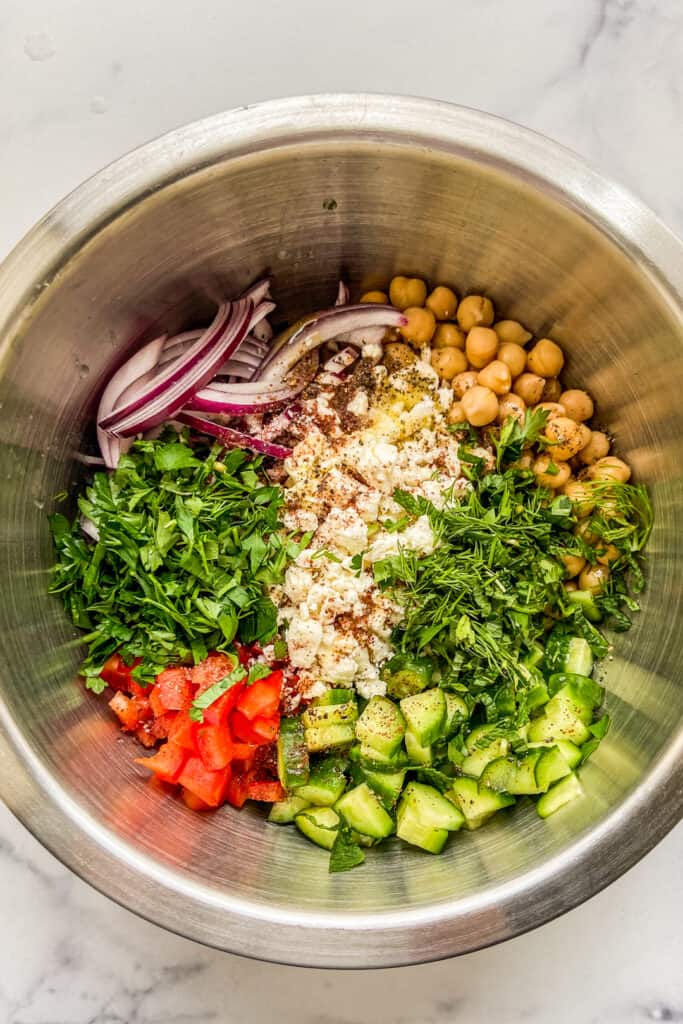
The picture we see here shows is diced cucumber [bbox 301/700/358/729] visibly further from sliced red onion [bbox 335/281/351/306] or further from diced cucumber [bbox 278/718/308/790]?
sliced red onion [bbox 335/281/351/306]

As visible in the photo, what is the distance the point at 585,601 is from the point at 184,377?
109cm

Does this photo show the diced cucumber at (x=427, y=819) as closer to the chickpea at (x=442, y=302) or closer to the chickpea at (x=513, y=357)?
the chickpea at (x=513, y=357)

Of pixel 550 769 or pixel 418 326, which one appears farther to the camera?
pixel 418 326

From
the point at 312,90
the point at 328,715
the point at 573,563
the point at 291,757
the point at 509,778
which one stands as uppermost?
the point at 312,90

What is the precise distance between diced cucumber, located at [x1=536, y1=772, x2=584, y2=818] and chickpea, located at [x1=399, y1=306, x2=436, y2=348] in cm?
108

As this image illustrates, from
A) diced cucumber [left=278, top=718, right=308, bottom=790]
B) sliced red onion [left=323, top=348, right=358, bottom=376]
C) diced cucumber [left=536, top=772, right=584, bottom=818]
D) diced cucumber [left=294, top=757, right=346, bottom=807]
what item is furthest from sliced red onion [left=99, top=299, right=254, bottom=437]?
diced cucumber [left=536, top=772, right=584, bottom=818]

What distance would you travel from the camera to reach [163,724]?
189 centimetres

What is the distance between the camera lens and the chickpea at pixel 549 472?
1971 mm

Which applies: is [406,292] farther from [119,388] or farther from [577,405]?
[119,388]

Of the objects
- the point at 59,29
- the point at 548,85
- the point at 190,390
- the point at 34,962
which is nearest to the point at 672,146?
the point at 548,85

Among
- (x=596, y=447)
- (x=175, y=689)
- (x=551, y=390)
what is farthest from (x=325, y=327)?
(x=175, y=689)

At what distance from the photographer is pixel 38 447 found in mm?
1863

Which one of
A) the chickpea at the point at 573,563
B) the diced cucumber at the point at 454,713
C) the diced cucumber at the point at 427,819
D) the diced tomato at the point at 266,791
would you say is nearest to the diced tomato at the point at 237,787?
the diced tomato at the point at 266,791

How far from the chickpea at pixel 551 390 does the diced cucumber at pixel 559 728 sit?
29.4 inches
